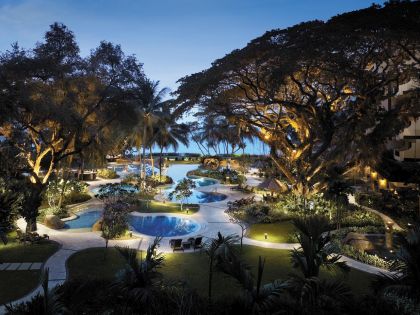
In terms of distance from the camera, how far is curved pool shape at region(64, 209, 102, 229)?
23480mm

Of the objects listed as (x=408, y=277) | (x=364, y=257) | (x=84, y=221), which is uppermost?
(x=408, y=277)

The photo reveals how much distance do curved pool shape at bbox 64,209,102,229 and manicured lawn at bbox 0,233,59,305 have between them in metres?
4.68

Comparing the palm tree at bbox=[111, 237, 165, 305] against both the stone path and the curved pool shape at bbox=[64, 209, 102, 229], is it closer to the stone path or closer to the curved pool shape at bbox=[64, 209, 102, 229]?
the stone path

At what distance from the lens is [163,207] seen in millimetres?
29031

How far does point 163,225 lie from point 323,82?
57.2 feet

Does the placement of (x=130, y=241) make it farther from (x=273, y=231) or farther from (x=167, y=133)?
(x=167, y=133)

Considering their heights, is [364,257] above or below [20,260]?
above

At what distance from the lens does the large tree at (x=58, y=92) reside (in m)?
17.1

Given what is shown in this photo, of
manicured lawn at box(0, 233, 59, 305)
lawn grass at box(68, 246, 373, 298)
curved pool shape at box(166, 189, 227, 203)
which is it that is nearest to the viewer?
manicured lawn at box(0, 233, 59, 305)

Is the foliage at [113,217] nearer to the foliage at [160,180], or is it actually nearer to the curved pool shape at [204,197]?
the curved pool shape at [204,197]

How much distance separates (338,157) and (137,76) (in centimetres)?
1729

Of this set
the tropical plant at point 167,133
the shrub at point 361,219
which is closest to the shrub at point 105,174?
the tropical plant at point 167,133

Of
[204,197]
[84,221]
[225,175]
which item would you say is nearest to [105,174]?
[225,175]

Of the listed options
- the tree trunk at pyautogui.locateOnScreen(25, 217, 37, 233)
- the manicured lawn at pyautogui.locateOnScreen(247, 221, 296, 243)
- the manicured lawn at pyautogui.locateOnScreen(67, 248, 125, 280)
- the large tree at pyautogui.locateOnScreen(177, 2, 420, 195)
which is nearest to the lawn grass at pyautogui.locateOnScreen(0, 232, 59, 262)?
the tree trunk at pyautogui.locateOnScreen(25, 217, 37, 233)
